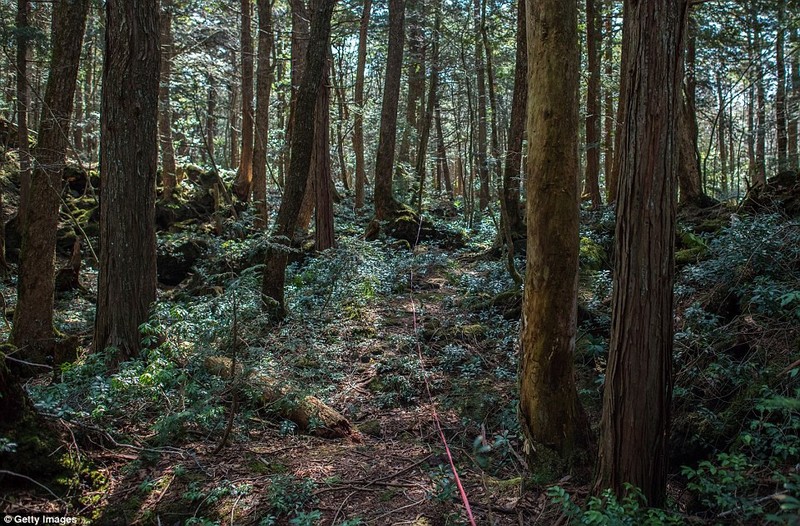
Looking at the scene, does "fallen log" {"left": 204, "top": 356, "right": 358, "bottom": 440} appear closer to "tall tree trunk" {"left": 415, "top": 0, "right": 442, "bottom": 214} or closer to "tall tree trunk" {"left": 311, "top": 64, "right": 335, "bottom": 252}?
"tall tree trunk" {"left": 311, "top": 64, "right": 335, "bottom": 252}

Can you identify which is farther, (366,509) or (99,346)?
(99,346)

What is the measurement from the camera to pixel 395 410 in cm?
646

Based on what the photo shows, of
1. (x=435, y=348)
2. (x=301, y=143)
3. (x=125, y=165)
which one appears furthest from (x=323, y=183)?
(x=125, y=165)

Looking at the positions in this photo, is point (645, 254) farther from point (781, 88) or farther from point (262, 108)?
point (781, 88)

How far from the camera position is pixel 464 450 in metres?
5.31

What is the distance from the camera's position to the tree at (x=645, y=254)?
3371 mm

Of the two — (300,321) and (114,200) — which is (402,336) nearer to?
(300,321)

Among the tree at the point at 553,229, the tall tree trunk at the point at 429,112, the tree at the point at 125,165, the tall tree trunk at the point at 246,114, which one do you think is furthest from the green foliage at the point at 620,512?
the tall tree trunk at the point at 246,114

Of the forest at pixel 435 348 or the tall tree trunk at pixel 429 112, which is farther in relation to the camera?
the tall tree trunk at pixel 429 112

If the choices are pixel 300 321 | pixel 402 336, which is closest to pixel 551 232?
pixel 402 336

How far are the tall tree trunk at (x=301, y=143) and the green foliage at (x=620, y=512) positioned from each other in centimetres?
557

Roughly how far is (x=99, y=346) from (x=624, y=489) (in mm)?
6005

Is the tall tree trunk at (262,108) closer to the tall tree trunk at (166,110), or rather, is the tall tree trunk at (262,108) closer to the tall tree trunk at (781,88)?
the tall tree trunk at (166,110)

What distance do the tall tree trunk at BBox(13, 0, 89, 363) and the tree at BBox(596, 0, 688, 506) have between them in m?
8.01
